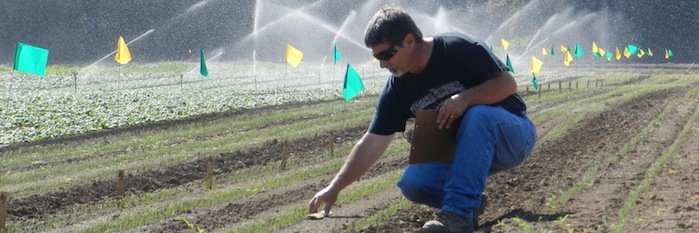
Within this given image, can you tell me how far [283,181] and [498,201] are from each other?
439 cm

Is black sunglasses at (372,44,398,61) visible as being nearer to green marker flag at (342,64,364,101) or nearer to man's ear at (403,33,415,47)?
man's ear at (403,33,415,47)

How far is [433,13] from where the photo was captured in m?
99.2

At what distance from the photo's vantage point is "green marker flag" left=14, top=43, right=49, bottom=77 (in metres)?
26.5

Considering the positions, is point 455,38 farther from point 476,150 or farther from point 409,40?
point 476,150

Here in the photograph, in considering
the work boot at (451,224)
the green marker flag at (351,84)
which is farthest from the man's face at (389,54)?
the green marker flag at (351,84)

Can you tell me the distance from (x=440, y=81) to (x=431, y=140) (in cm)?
35

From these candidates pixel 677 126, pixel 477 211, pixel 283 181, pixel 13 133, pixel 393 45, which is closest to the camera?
pixel 393 45

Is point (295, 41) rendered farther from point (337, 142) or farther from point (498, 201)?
point (498, 201)

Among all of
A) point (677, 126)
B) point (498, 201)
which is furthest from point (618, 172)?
point (677, 126)

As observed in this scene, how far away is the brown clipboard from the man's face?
31cm

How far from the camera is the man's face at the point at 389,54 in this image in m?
4.95

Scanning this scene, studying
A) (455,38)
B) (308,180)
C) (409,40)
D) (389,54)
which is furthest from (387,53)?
(308,180)

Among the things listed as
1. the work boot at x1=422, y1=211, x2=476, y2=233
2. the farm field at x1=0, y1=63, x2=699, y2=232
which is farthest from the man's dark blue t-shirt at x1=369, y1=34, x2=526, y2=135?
the farm field at x1=0, y1=63, x2=699, y2=232

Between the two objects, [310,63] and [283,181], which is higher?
[283,181]
